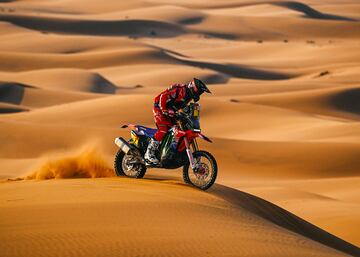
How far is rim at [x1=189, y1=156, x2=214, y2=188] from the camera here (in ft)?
33.5

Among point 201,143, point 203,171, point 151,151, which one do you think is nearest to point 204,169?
point 203,171

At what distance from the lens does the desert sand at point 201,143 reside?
7.57 metres

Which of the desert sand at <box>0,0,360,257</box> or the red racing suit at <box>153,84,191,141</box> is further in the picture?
the red racing suit at <box>153,84,191,141</box>

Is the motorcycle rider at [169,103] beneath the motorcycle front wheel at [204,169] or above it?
above

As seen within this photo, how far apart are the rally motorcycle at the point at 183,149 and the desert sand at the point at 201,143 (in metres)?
0.29

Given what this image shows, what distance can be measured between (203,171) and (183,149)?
37 cm

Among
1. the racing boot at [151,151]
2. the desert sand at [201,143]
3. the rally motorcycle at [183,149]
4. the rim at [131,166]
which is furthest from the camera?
the rim at [131,166]

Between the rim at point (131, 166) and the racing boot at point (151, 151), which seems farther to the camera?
the rim at point (131, 166)

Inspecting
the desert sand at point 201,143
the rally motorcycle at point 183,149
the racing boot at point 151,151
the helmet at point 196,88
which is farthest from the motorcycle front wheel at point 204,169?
the helmet at point 196,88

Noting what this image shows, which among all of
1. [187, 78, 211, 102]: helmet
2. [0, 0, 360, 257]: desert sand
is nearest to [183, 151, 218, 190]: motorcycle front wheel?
[0, 0, 360, 257]: desert sand

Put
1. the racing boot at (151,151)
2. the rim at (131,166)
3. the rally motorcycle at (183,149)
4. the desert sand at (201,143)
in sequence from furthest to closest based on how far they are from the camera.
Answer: the rim at (131,166) → the racing boot at (151,151) → the rally motorcycle at (183,149) → the desert sand at (201,143)

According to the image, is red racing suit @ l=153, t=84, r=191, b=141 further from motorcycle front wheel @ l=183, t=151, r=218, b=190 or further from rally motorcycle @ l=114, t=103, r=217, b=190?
motorcycle front wheel @ l=183, t=151, r=218, b=190


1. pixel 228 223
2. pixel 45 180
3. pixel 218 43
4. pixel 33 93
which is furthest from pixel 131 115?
pixel 218 43

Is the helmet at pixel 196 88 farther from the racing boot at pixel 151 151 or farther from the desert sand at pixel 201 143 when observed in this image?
the desert sand at pixel 201 143
